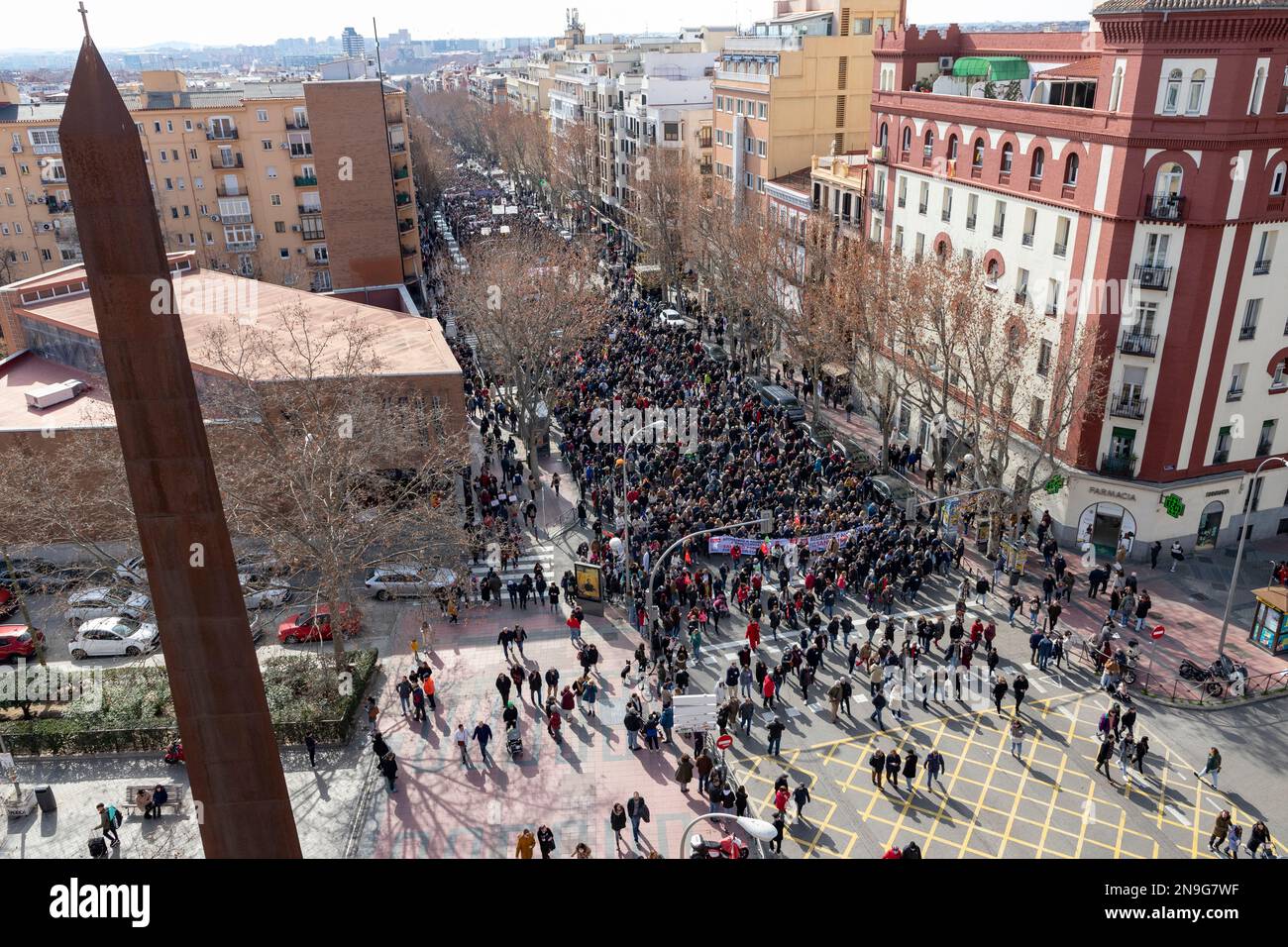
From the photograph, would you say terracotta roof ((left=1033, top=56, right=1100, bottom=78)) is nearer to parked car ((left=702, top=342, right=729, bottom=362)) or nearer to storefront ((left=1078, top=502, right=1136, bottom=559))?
storefront ((left=1078, top=502, right=1136, bottom=559))

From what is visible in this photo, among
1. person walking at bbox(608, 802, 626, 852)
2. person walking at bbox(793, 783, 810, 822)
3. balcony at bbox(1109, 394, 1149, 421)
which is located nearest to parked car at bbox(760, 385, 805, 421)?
balcony at bbox(1109, 394, 1149, 421)

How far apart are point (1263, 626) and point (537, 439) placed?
3016cm

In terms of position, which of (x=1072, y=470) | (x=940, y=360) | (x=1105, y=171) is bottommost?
(x=1072, y=470)

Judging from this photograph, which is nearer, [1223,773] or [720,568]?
[1223,773]

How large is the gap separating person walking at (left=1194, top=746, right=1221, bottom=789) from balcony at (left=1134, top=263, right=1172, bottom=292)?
16544mm

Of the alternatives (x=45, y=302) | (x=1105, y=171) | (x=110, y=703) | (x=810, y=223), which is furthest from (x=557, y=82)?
(x=110, y=703)

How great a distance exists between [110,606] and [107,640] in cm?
143

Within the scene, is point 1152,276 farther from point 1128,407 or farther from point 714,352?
point 714,352

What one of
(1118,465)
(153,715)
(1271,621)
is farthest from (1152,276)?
(153,715)

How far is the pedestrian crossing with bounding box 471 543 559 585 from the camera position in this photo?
34.5 m

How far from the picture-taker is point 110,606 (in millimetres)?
31125

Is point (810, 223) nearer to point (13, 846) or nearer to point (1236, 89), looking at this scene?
point (1236, 89)
